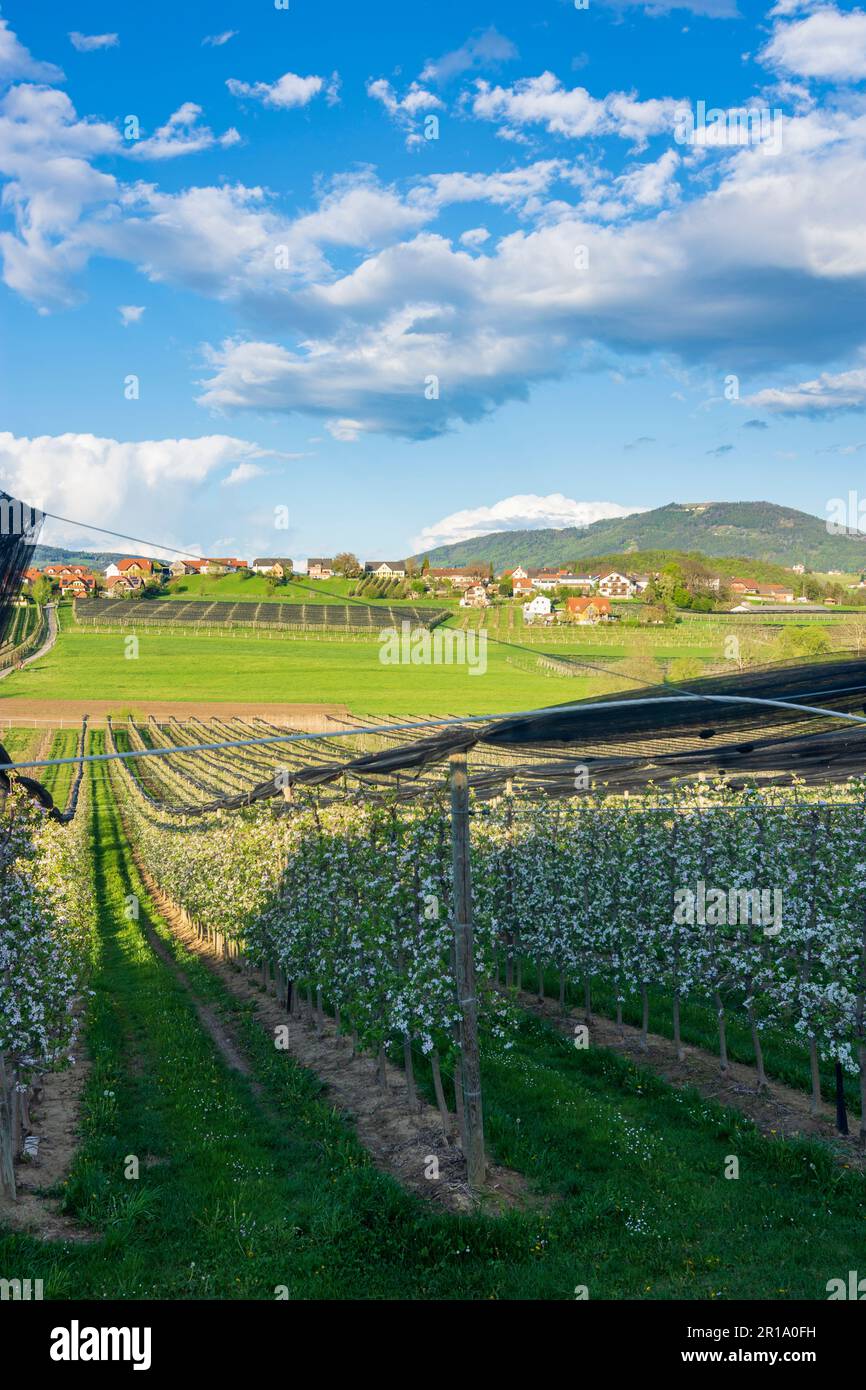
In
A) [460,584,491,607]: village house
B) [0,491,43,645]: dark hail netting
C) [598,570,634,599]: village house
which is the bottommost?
[0,491,43,645]: dark hail netting

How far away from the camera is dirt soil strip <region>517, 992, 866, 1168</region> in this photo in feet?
42.8

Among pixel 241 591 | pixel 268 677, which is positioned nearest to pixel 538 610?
pixel 241 591

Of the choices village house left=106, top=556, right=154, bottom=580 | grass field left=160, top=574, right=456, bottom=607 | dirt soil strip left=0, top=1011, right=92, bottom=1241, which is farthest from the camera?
village house left=106, top=556, right=154, bottom=580

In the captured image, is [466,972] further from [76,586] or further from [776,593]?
[776,593]

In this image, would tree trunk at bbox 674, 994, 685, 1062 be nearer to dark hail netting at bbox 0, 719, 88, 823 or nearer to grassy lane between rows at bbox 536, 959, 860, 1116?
grassy lane between rows at bbox 536, 959, 860, 1116

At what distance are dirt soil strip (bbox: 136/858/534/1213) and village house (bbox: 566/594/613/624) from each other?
118080 millimetres

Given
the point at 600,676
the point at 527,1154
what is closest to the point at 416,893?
the point at 527,1154

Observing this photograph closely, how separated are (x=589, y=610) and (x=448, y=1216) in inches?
5143

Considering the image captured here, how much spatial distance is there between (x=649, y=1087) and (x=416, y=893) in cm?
510

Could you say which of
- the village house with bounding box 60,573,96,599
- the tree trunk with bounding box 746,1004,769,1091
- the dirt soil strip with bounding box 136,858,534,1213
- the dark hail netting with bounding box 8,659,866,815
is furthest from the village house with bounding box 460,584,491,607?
the dark hail netting with bounding box 8,659,866,815

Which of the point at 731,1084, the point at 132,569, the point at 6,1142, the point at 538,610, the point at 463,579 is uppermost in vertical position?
the point at 132,569

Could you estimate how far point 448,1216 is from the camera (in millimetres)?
10094
